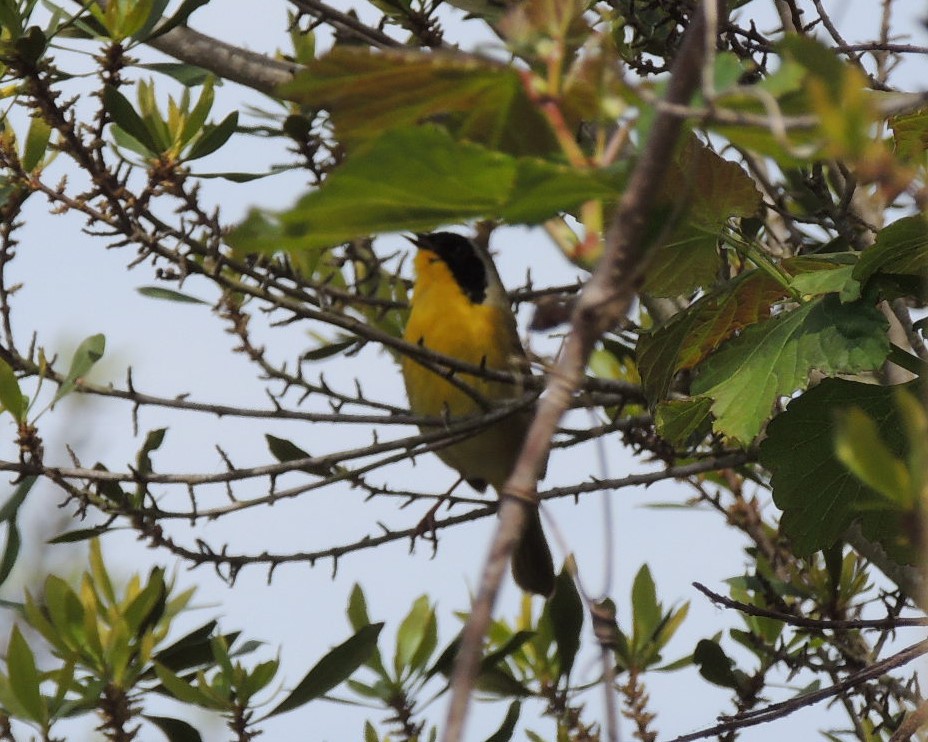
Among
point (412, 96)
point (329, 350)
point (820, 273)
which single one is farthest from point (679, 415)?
point (329, 350)

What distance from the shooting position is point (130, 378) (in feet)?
8.51

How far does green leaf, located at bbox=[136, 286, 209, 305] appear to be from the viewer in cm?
284

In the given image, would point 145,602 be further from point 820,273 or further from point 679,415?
point 820,273

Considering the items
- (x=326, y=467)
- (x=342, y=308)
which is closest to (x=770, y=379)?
(x=326, y=467)

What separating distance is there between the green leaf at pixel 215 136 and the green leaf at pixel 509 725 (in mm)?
1371

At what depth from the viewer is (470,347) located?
4414 millimetres

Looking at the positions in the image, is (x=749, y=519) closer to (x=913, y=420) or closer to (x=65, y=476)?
(x=65, y=476)

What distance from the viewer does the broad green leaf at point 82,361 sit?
2.50 metres

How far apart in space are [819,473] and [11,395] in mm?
1578

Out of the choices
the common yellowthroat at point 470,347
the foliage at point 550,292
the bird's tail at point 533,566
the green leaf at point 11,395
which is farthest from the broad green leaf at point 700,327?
the bird's tail at point 533,566

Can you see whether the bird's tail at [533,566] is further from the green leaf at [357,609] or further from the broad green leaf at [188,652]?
the broad green leaf at [188,652]

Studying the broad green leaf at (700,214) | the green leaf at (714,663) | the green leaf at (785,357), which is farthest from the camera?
the green leaf at (714,663)

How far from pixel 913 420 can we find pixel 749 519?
2986 mm

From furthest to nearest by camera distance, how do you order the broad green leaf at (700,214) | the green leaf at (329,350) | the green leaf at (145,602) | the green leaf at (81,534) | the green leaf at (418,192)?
the green leaf at (329,350), the green leaf at (81,534), the green leaf at (145,602), the broad green leaf at (700,214), the green leaf at (418,192)
